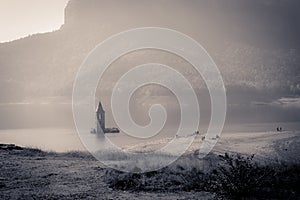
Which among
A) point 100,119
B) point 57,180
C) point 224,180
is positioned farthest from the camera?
point 100,119

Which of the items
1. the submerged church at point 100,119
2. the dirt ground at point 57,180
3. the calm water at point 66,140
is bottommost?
the dirt ground at point 57,180

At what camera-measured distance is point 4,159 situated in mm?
23156

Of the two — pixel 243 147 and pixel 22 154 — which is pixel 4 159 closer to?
pixel 22 154

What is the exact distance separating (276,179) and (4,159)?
A: 1595 centimetres

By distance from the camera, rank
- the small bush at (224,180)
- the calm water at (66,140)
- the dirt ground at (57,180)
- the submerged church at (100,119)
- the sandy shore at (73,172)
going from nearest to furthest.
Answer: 1. the small bush at (224,180)
2. the dirt ground at (57,180)
3. the sandy shore at (73,172)
4. the calm water at (66,140)
5. the submerged church at (100,119)

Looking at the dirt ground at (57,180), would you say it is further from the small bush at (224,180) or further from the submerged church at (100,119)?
the submerged church at (100,119)

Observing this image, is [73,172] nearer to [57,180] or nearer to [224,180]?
[57,180]

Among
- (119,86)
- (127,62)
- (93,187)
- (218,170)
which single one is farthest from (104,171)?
(127,62)

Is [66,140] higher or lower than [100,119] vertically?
lower

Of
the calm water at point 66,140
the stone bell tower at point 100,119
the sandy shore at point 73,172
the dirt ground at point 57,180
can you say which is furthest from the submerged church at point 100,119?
the dirt ground at point 57,180

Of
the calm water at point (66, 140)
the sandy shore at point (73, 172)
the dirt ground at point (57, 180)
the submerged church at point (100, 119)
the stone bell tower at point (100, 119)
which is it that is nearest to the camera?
the dirt ground at point (57, 180)

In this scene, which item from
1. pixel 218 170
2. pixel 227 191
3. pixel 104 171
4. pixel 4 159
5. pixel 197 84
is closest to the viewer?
pixel 227 191

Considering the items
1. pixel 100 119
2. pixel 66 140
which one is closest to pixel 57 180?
pixel 100 119

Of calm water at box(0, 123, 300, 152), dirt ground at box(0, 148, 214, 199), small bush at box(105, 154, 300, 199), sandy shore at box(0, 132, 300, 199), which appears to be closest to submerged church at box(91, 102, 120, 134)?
calm water at box(0, 123, 300, 152)
